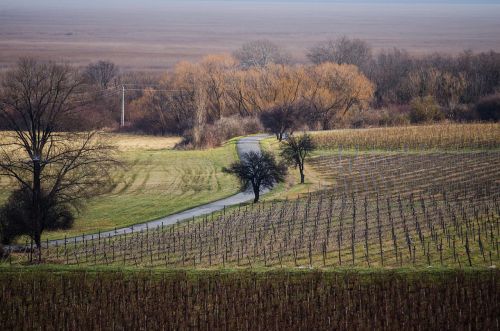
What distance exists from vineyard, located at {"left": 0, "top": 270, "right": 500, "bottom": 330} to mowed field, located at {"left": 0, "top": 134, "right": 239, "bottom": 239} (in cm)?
1176

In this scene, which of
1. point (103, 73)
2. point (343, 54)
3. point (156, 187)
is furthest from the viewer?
point (343, 54)

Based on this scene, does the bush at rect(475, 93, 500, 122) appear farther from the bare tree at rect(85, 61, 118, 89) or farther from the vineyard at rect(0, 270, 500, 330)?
the vineyard at rect(0, 270, 500, 330)

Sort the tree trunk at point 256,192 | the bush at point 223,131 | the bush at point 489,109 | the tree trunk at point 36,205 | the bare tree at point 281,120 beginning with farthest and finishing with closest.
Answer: the bush at point 489,109
the bush at point 223,131
the bare tree at point 281,120
the tree trunk at point 256,192
the tree trunk at point 36,205

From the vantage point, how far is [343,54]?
387ft

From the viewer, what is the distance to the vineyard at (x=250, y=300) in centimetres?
2433

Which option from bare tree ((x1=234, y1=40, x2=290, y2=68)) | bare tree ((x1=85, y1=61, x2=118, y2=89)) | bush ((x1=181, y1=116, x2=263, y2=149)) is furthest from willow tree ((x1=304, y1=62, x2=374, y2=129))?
bare tree ((x1=85, y1=61, x2=118, y2=89))

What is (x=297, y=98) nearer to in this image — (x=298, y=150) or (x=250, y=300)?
(x=298, y=150)

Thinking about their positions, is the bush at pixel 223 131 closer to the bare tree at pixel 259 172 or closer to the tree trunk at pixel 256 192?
the bare tree at pixel 259 172

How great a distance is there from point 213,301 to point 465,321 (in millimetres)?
6689

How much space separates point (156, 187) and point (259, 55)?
6988cm

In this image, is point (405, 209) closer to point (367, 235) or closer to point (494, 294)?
point (367, 235)

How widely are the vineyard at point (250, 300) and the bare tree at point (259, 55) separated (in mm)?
87129

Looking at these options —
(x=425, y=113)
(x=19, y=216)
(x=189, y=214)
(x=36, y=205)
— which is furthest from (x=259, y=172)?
(x=425, y=113)

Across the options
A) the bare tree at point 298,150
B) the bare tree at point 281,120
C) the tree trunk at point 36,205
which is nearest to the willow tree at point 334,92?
the bare tree at point 281,120
